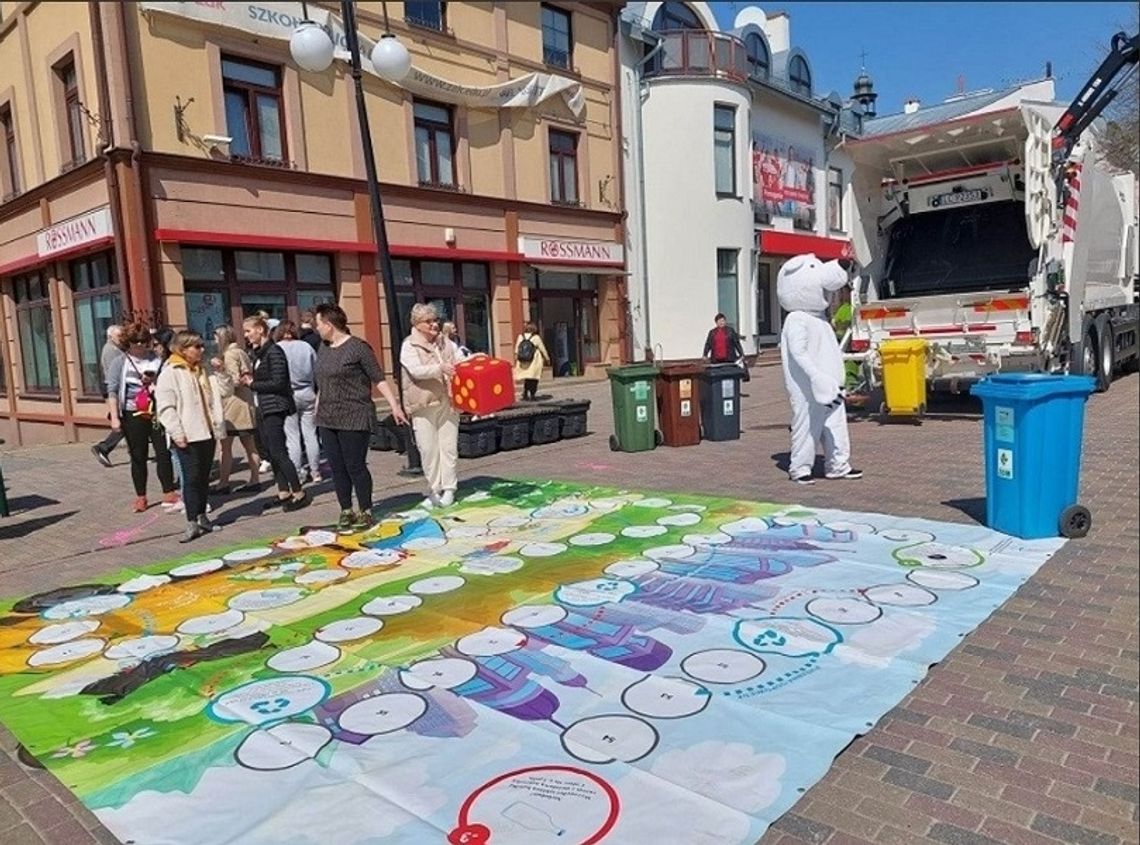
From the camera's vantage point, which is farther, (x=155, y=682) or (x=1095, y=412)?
(x=1095, y=412)

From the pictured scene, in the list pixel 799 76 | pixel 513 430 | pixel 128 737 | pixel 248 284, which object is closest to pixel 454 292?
pixel 248 284

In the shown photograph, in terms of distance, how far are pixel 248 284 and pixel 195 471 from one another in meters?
8.30

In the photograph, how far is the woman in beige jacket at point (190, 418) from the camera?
6.44 meters

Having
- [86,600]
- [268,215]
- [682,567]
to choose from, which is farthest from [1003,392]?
[268,215]

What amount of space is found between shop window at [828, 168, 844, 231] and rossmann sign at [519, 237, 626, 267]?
11622 mm

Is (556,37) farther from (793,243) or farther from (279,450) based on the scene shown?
(279,450)

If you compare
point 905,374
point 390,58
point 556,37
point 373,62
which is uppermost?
point 556,37

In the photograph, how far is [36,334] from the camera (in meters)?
16.1

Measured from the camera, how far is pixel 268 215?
14062mm

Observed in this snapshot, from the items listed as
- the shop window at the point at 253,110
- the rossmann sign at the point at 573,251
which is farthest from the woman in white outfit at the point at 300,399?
the rossmann sign at the point at 573,251

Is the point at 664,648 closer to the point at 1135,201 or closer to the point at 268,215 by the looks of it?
the point at 268,215

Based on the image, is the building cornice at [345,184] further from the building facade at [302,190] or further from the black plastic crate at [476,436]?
the black plastic crate at [476,436]

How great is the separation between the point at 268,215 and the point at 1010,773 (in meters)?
13.9

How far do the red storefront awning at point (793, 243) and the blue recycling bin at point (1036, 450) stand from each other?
19.5 meters
